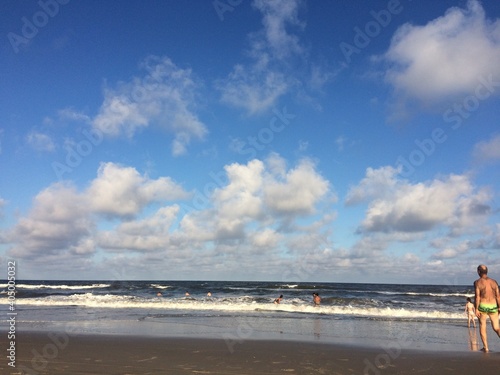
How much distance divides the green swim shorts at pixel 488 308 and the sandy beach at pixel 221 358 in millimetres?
1177

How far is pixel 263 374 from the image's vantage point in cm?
811

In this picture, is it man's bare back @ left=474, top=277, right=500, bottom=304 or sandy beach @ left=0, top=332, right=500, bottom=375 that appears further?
man's bare back @ left=474, top=277, right=500, bottom=304

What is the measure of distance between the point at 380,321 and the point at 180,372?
46.5 ft

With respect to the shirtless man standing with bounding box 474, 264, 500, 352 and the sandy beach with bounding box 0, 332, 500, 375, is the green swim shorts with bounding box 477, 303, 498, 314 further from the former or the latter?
the sandy beach with bounding box 0, 332, 500, 375

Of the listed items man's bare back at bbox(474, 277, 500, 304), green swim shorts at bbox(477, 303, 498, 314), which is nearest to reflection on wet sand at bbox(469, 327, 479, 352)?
green swim shorts at bbox(477, 303, 498, 314)

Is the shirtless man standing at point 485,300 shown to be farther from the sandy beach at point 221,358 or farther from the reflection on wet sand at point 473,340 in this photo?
the reflection on wet sand at point 473,340

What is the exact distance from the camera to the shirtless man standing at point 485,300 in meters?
10.4

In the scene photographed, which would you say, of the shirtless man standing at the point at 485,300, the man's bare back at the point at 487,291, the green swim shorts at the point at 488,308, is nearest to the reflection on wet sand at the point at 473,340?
the shirtless man standing at the point at 485,300

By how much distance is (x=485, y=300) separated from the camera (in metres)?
10.6

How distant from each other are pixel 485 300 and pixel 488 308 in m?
0.22

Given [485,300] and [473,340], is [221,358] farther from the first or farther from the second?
[473,340]

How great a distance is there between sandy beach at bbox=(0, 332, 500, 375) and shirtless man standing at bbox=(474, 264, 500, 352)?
2.63ft

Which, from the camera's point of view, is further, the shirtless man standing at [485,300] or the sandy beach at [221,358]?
the shirtless man standing at [485,300]

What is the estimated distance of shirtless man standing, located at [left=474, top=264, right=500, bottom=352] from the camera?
10445 mm
